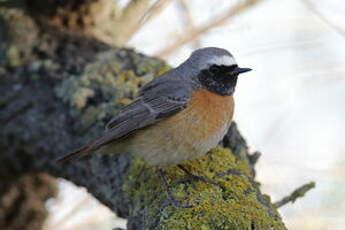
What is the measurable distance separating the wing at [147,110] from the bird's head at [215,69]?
0.49 ft

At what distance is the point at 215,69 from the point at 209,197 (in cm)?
112

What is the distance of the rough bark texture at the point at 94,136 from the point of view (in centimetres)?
336

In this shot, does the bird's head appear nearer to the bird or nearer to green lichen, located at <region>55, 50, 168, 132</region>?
the bird

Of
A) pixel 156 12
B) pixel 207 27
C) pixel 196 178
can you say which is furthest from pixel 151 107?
pixel 207 27

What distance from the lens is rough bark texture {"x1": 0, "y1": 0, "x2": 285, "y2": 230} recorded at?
3.36m

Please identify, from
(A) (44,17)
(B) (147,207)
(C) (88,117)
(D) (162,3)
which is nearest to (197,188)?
(B) (147,207)

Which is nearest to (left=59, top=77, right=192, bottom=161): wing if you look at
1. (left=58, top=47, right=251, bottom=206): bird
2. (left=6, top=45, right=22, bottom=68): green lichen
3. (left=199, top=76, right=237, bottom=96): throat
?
(left=58, top=47, right=251, bottom=206): bird

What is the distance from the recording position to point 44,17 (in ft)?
18.5

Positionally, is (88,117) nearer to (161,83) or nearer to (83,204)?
(161,83)

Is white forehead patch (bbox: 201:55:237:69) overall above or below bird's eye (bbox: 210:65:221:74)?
above

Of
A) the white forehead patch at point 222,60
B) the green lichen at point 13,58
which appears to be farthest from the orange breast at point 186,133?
the green lichen at point 13,58

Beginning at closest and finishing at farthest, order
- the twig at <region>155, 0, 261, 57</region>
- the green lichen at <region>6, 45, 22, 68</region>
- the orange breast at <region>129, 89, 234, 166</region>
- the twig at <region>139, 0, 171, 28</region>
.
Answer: the orange breast at <region>129, 89, 234, 166</region> → the green lichen at <region>6, 45, 22, 68</region> → the twig at <region>139, 0, 171, 28</region> → the twig at <region>155, 0, 261, 57</region>

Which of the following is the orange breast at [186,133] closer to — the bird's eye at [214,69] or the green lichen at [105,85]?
the bird's eye at [214,69]

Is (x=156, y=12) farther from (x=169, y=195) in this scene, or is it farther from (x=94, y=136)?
(x=169, y=195)
